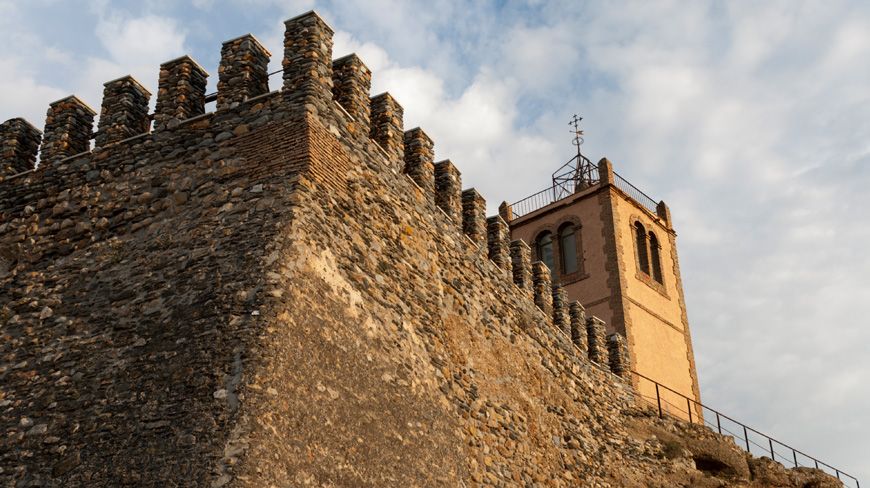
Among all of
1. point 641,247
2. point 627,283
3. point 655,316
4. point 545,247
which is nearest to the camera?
point 627,283

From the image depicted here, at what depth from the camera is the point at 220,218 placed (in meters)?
8.59

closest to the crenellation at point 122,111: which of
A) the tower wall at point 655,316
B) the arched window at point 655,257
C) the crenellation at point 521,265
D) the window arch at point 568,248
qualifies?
the crenellation at point 521,265

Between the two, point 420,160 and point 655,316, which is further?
point 655,316

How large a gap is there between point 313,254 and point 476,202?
4.67 metres

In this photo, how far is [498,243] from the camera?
42.9 feet

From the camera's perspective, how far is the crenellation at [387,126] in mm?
10789

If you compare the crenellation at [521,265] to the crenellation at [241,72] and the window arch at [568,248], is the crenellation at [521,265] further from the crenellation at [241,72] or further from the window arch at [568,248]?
the window arch at [568,248]

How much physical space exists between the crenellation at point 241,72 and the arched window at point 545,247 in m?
14.6

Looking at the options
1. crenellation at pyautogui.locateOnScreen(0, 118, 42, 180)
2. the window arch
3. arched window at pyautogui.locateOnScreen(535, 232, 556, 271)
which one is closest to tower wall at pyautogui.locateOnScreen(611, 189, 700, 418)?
the window arch

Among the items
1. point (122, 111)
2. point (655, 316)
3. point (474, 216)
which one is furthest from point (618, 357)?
point (122, 111)

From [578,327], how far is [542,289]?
127cm

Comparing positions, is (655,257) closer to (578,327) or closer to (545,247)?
(545,247)

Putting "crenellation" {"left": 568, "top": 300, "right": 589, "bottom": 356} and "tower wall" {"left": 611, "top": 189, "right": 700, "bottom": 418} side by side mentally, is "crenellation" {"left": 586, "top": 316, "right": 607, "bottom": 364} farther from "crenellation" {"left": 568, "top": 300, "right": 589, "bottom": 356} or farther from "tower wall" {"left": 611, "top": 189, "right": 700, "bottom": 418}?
"tower wall" {"left": 611, "top": 189, "right": 700, "bottom": 418}

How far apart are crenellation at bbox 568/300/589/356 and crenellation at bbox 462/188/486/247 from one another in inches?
121
